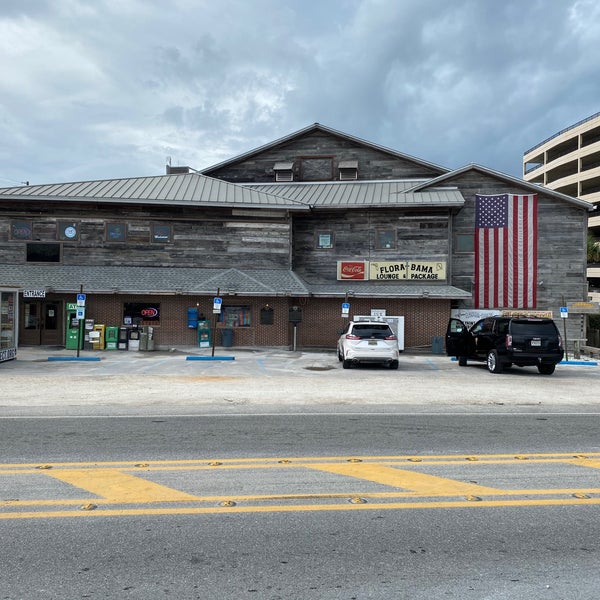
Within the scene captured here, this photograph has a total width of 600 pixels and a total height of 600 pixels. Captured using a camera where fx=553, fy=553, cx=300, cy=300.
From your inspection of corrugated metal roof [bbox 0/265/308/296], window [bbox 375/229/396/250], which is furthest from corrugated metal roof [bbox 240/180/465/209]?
corrugated metal roof [bbox 0/265/308/296]

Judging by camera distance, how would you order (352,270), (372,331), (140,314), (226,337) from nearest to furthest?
(372,331), (226,337), (140,314), (352,270)

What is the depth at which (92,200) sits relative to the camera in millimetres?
25094

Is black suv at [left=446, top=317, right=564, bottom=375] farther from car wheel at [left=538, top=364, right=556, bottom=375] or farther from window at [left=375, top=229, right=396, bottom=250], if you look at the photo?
window at [left=375, top=229, right=396, bottom=250]

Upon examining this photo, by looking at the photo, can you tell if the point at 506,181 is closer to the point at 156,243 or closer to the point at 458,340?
the point at 458,340

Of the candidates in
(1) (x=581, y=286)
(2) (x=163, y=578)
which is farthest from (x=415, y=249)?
(2) (x=163, y=578)

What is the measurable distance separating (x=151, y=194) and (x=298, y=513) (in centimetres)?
2338

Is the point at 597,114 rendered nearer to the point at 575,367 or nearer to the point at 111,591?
the point at 575,367

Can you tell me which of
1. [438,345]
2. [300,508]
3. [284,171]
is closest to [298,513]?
[300,508]

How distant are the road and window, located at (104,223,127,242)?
18.4 m

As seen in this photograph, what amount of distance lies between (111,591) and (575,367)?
19.7 meters

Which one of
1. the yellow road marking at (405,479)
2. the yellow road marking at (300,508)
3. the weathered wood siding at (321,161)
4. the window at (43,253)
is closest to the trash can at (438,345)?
the weathered wood siding at (321,161)

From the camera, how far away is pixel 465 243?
27281 mm

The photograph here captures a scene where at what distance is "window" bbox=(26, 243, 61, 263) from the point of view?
25641 mm

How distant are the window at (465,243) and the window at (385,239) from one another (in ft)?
10.6
